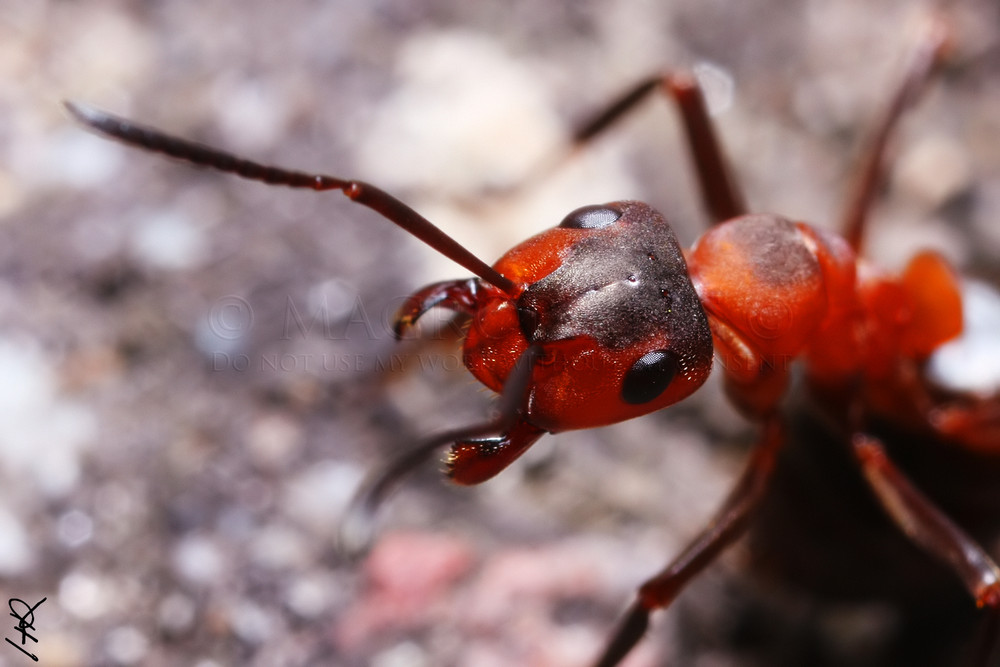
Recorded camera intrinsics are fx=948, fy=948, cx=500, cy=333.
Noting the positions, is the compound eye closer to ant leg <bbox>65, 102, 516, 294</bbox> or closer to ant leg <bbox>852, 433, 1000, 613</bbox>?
ant leg <bbox>65, 102, 516, 294</bbox>

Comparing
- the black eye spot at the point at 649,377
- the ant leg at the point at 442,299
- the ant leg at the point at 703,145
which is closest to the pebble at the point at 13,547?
the ant leg at the point at 442,299

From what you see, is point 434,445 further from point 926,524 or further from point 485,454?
point 926,524

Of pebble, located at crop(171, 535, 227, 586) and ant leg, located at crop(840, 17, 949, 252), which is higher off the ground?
ant leg, located at crop(840, 17, 949, 252)

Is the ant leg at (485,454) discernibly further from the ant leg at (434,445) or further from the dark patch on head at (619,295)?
the dark patch on head at (619,295)

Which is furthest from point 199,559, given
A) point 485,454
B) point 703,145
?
point 703,145

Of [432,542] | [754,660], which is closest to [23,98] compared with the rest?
[432,542]

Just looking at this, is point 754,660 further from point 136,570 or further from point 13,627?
point 13,627

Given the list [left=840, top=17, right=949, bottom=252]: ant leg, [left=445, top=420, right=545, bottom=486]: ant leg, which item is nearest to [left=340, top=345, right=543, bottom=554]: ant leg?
[left=445, top=420, right=545, bottom=486]: ant leg
